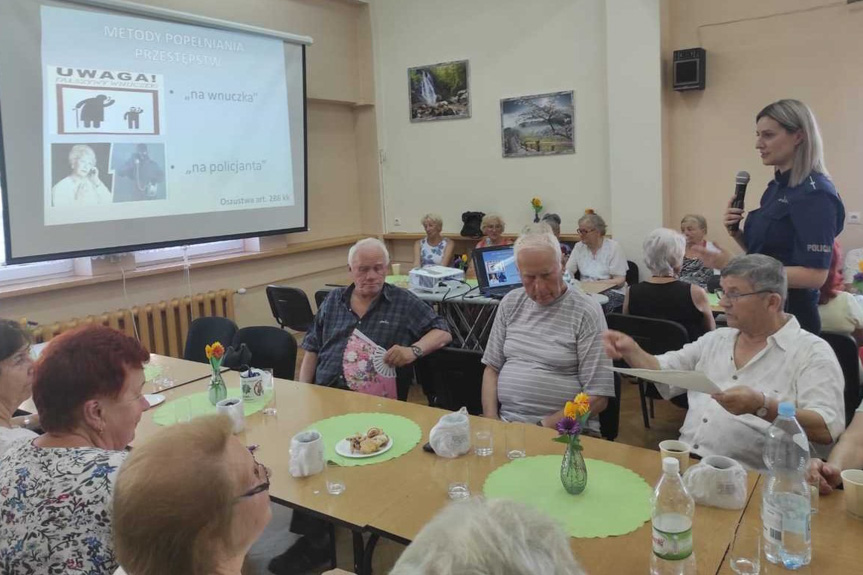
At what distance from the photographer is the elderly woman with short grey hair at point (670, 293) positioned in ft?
11.4

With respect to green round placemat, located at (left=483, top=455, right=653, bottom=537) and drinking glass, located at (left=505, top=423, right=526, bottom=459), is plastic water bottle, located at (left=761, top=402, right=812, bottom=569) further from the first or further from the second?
drinking glass, located at (left=505, top=423, right=526, bottom=459)

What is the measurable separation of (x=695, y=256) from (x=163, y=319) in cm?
434

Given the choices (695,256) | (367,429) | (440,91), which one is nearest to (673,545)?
(367,429)

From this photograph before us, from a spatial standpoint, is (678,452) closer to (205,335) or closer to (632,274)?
(205,335)

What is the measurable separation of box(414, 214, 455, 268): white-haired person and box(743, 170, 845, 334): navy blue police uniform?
163 inches

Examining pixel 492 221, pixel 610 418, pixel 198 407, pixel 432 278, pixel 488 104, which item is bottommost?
pixel 610 418

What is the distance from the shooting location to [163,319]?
5477 millimetres

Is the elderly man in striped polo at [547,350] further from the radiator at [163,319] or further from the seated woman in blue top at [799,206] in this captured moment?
the radiator at [163,319]

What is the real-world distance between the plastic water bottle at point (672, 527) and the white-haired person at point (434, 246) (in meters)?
5.24

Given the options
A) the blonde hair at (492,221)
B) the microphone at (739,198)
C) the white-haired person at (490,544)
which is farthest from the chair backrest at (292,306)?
the white-haired person at (490,544)

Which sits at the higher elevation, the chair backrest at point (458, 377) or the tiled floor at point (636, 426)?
the chair backrest at point (458, 377)

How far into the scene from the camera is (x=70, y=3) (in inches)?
180

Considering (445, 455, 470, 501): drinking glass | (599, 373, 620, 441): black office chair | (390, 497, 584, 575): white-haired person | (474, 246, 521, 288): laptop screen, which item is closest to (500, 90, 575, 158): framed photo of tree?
(474, 246, 521, 288): laptop screen

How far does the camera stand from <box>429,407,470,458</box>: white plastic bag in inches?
76.2
